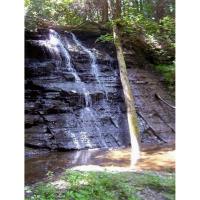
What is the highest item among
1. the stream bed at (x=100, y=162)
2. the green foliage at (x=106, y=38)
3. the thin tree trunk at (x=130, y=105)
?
the green foliage at (x=106, y=38)

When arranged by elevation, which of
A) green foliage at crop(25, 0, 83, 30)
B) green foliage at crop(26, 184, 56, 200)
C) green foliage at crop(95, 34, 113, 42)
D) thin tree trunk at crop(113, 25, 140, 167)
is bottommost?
green foliage at crop(26, 184, 56, 200)

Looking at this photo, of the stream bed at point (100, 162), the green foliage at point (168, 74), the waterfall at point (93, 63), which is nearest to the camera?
the stream bed at point (100, 162)

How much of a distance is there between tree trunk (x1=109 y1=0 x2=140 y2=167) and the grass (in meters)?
0.14

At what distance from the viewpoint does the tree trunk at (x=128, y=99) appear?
2314 millimetres

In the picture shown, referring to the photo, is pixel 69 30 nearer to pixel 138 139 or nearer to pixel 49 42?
pixel 49 42

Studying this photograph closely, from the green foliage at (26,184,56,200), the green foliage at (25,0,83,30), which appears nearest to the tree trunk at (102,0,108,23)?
the green foliage at (25,0,83,30)

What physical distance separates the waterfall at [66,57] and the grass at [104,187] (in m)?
1.09

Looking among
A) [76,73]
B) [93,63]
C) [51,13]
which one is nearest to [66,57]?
[76,73]

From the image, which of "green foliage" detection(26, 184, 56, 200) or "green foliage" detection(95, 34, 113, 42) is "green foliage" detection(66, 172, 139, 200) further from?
"green foliage" detection(95, 34, 113, 42)

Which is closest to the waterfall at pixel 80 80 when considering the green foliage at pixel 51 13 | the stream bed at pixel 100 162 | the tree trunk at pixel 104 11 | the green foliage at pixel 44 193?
the green foliage at pixel 51 13

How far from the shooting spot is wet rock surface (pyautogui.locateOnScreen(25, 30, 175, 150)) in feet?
8.66

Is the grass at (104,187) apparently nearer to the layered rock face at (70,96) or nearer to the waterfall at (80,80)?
the layered rock face at (70,96)
